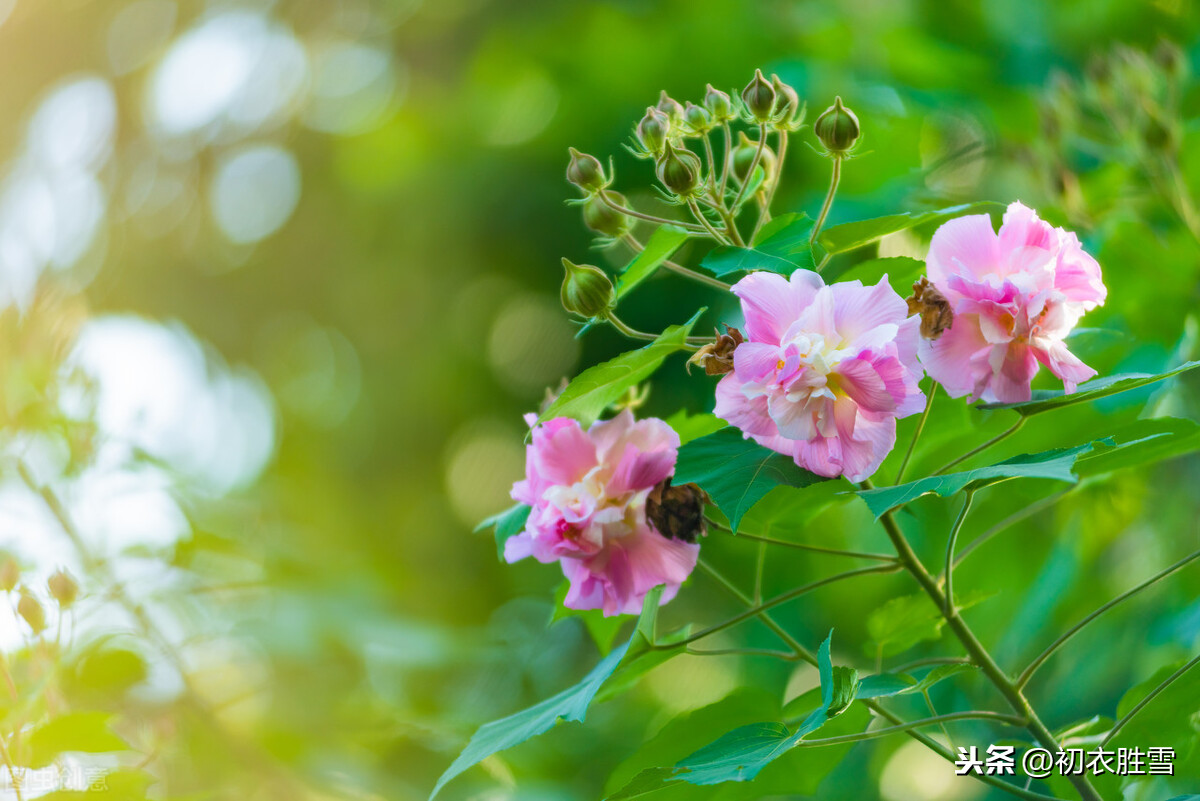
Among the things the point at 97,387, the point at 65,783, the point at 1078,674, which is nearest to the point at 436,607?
the point at 97,387

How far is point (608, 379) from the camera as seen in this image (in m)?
0.36

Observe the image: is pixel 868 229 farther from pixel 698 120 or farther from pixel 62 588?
pixel 62 588

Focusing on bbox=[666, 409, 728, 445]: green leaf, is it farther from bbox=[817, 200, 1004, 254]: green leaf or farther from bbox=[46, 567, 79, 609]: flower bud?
bbox=[46, 567, 79, 609]: flower bud

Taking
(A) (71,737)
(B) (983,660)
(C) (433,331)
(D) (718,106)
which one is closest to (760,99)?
(D) (718,106)

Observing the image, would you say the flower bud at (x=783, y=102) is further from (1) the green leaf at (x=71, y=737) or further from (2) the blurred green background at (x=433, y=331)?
(1) the green leaf at (x=71, y=737)

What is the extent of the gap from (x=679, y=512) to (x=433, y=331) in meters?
1.26

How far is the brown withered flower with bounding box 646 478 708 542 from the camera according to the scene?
371 millimetres

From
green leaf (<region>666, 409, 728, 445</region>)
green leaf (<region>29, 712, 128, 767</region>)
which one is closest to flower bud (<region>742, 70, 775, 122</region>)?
green leaf (<region>666, 409, 728, 445</region>)

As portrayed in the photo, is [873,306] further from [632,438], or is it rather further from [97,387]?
[97,387]

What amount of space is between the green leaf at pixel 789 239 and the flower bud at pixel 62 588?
0.41m

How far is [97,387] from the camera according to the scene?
2.40ft

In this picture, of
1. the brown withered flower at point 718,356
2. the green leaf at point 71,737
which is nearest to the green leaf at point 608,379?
the brown withered flower at point 718,356

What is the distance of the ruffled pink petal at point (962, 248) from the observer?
14.2 inches

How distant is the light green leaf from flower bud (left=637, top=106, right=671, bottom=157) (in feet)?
→ 0.19
